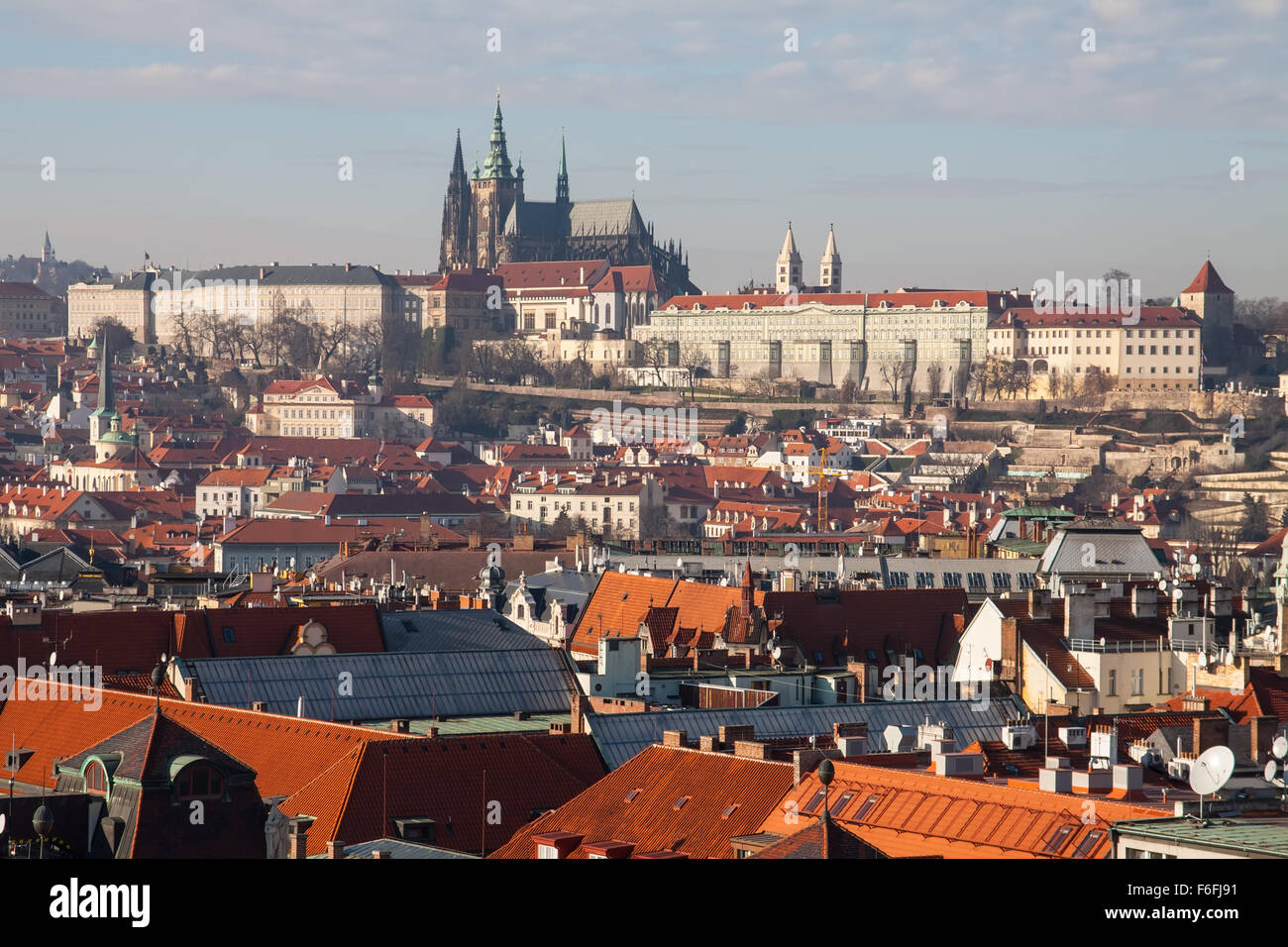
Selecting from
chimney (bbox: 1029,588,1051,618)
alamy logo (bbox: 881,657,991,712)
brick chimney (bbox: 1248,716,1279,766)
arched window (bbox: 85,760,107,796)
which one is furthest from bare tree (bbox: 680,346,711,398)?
arched window (bbox: 85,760,107,796)

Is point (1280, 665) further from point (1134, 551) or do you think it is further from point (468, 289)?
point (468, 289)

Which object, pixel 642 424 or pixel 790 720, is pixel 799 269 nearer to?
pixel 642 424

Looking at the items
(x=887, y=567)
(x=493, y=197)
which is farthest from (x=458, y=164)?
(x=887, y=567)

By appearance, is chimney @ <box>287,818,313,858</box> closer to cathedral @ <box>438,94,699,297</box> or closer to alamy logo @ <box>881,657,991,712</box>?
alamy logo @ <box>881,657,991,712</box>

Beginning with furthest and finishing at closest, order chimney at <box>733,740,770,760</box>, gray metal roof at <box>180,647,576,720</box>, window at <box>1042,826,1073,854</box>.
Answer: gray metal roof at <box>180,647,576,720</box>
chimney at <box>733,740,770,760</box>
window at <box>1042,826,1073,854</box>

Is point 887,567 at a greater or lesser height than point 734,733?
lesser

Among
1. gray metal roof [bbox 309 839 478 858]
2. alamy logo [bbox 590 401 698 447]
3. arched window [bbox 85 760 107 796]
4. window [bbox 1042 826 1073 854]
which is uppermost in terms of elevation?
window [bbox 1042 826 1073 854]
